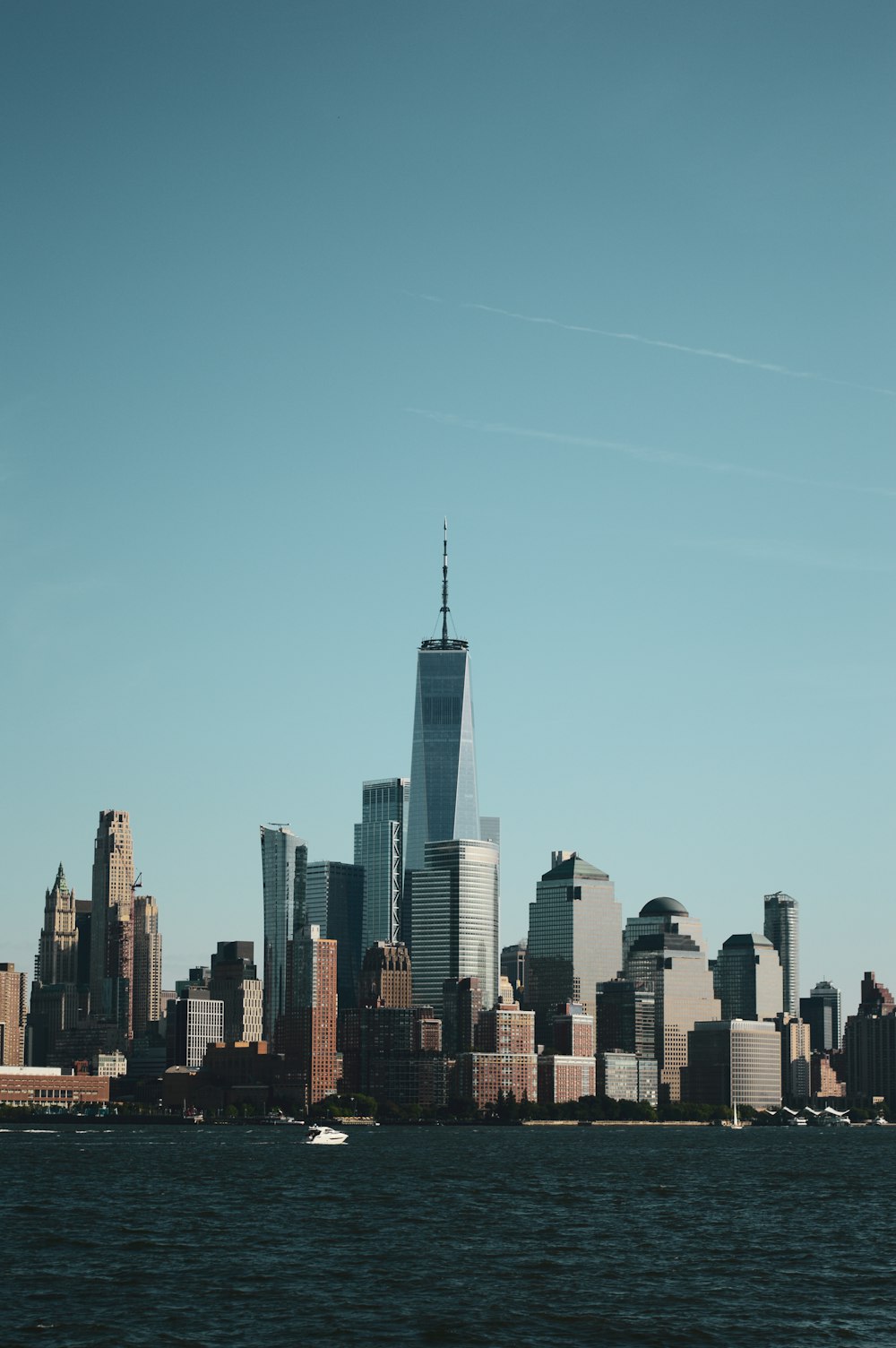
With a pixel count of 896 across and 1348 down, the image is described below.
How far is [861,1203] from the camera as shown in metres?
158

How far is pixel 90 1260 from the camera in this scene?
10512 cm

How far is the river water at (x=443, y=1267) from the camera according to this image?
8238 cm

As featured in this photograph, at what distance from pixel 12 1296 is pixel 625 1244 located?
3995 centimetres

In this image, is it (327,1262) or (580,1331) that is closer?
(580,1331)

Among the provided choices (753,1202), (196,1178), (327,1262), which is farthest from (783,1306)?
(196,1178)

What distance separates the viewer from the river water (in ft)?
270

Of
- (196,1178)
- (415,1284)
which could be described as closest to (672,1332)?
(415,1284)

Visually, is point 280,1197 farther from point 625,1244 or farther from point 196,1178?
point 625,1244

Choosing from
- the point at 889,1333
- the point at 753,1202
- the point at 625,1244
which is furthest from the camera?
the point at 753,1202

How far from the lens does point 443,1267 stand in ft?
337

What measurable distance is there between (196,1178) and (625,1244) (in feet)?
261

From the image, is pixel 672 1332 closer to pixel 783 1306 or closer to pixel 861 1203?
pixel 783 1306

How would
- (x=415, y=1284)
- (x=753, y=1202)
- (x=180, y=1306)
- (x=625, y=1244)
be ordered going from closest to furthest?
(x=180, y=1306) → (x=415, y=1284) → (x=625, y=1244) → (x=753, y=1202)

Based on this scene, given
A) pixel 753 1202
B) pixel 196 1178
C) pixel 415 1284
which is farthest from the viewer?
pixel 196 1178
